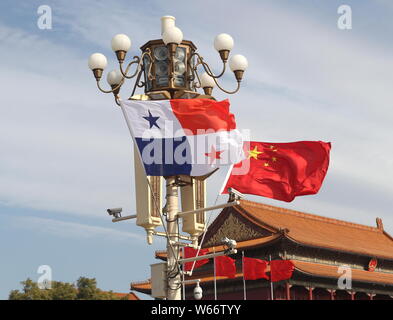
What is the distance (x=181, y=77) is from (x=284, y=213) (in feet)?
110

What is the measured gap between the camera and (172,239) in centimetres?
1617

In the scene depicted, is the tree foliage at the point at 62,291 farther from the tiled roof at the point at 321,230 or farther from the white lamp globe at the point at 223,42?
the white lamp globe at the point at 223,42

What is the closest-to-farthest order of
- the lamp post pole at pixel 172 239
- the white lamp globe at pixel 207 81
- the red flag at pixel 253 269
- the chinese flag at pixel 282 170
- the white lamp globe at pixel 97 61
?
the lamp post pole at pixel 172 239 < the white lamp globe at pixel 97 61 < the white lamp globe at pixel 207 81 < the chinese flag at pixel 282 170 < the red flag at pixel 253 269

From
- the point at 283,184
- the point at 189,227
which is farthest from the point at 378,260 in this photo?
the point at 189,227

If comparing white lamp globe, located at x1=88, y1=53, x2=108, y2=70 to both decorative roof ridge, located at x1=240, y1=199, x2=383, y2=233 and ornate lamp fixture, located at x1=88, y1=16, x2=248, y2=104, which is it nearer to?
ornate lamp fixture, located at x1=88, y1=16, x2=248, y2=104

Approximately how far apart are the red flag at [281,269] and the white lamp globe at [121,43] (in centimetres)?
2610

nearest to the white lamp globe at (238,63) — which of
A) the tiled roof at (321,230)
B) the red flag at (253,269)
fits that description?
the red flag at (253,269)

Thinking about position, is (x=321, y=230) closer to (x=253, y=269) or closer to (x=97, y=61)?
(x=253, y=269)

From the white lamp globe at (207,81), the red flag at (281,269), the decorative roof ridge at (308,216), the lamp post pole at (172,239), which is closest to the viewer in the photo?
the lamp post pole at (172,239)

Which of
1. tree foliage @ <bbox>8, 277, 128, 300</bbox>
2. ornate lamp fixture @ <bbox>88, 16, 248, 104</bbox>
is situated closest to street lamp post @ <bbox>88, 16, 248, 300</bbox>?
ornate lamp fixture @ <bbox>88, 16, 248, 104</bbox>

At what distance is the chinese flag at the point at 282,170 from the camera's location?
1958 cm

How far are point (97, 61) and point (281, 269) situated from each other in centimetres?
2650

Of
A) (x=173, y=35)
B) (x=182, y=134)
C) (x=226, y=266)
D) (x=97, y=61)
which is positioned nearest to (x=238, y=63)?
(x=173, y=35)

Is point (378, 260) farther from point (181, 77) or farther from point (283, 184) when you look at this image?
point (181, 77)
